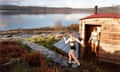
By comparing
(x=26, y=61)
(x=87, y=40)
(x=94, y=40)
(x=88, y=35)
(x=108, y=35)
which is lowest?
(x=26, y=61)

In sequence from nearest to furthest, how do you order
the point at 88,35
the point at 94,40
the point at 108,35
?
the point at 108,35, the point at 94,40, the point at 88,35

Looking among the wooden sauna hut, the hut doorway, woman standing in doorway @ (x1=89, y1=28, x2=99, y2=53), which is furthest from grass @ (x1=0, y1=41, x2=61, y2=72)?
the hut doorway

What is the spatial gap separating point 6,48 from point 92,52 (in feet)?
17.7

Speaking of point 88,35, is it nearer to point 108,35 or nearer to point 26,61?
point 108,35

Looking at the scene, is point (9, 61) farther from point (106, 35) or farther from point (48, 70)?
point (106, 35)

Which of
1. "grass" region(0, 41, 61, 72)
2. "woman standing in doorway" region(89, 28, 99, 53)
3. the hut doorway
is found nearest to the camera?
"grass" region(0, 41, 61, 72)

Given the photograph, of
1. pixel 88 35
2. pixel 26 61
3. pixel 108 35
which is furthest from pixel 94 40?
pixel 26 61

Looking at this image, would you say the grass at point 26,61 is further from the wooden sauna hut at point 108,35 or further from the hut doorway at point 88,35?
the hut doorway at point 88,35

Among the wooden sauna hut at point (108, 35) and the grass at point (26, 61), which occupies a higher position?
the wooden sauna hut at point (108, 35)

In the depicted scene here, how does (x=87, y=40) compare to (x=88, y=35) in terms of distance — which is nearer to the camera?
(x=88, y=35)

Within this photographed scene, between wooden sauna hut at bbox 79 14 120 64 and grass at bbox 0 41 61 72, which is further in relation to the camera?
wooden sauna hut at bbox 79 14 120 64

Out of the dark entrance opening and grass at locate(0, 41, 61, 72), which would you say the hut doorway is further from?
grass at locate(0, 41, 61, 72)

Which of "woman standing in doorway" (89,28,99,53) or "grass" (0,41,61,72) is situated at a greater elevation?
"woman standing in doorway" (89,28,99,53)

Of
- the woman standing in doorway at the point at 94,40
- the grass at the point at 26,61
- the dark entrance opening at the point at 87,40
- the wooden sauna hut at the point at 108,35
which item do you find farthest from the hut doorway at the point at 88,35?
the grass at the point at 26,61
